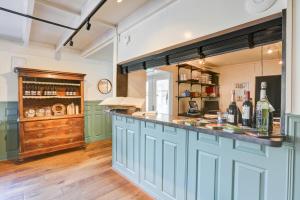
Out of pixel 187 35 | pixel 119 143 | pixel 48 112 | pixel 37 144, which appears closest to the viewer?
pixel 187 35

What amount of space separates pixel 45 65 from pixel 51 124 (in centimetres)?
141

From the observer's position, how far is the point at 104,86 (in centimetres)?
499

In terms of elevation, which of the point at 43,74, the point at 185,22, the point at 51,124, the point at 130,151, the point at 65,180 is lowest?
the point at 65,180

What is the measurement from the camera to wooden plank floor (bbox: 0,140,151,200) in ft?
7.26

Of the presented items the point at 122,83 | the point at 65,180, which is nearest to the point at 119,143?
the point at 65,180

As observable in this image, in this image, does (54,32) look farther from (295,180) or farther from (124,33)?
(295,180)

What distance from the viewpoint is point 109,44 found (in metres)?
3.43

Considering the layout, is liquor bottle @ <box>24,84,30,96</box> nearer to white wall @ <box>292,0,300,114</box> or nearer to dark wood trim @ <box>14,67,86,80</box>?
dark wood trim @ <box>14,67,86,80</box>

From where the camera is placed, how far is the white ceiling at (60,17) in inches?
88.0

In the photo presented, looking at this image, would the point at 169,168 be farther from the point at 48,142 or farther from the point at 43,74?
the point at 43,74

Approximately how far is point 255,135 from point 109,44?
3.05 metres

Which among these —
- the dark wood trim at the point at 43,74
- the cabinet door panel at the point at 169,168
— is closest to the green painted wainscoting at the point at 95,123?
the dark wood trim at the point at 43,74

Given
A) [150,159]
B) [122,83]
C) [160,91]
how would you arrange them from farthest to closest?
[160,91] < [122,83] < [150,159]

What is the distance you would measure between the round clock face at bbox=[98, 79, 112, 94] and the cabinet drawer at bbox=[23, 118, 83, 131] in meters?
1.18
